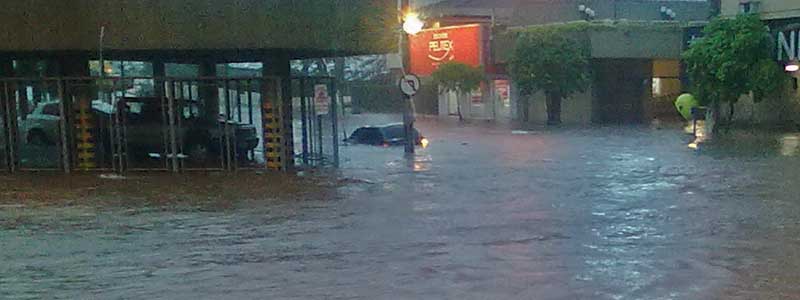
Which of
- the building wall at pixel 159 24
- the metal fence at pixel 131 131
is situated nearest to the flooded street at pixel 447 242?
the building wall at pixel 159 24

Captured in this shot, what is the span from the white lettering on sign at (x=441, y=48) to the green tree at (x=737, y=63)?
16.2 metres

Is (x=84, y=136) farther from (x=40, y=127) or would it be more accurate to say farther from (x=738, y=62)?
(x=738, y=62)

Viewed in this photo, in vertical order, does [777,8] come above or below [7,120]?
above

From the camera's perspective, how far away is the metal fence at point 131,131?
20.6 meters

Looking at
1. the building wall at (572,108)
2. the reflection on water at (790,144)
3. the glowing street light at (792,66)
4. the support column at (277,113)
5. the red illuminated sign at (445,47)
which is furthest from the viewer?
the red illuminated sign at (445,47)

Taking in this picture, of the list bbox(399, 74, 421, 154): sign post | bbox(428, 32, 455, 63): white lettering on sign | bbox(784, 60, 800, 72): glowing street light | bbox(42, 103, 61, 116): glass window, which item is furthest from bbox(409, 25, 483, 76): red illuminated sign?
bbox(42, 103, 61, 116): glass window

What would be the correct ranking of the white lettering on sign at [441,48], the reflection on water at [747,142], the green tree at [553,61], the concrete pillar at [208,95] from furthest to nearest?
1. the white lettering on sign at [441,48]
2. the green tree at [553,61]
3. the concrete pillar at [208,95]
4. the reflection on water at [747,142]

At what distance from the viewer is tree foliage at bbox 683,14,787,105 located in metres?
31.8

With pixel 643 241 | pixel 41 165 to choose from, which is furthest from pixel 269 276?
pixel 41 165

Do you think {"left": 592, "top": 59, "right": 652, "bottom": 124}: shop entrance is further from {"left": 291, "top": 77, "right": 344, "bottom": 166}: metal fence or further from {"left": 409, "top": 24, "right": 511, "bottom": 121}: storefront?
{"left": 291, "top": 77, "right": 344, "bottom": 166}: metal fence

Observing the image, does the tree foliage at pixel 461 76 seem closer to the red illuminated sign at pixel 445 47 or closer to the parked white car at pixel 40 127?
the red illuminated sign at pixel 445 47

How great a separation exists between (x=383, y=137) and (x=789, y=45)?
1575 centimetres

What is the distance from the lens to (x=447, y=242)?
429 inches

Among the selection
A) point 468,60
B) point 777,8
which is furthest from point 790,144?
point 468,60
